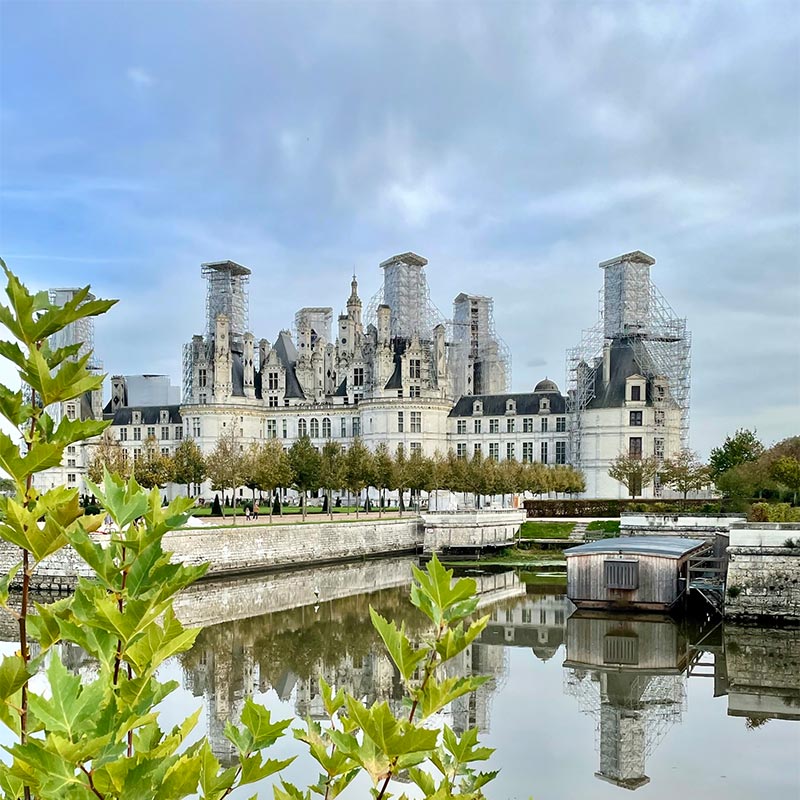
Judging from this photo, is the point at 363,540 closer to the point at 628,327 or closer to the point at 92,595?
the point at 628,327

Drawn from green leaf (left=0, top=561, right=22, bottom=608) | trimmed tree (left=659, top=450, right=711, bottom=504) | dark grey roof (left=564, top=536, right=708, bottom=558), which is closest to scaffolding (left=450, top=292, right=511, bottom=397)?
trimmed tree (left=659, top=450, right=711, bottom=504)

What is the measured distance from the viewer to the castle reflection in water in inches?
577

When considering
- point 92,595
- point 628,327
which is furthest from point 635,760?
point 628,327

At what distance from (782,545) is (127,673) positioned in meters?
23.6

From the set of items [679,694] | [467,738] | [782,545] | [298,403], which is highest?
[298,403]

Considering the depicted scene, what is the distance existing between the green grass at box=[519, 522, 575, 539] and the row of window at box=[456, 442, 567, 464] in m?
18.5

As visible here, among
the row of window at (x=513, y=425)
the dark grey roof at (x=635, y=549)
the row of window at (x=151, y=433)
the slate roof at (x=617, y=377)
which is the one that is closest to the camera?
the dark grey roof at (x=635, y=549)

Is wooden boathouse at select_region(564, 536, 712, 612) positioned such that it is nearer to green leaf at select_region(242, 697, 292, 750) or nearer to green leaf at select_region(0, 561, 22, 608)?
green leaf at select_region(242, 697, 292, 750)

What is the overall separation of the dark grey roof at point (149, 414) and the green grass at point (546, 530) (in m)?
34.3

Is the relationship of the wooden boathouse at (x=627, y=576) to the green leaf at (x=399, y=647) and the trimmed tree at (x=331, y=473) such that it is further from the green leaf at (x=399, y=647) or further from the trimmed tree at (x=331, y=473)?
the green leaf at (x=399, y=647)

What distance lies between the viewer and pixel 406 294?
6762cm

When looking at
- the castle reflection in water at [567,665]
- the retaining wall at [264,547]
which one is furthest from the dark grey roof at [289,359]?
the castle reflection in water at [567,665]

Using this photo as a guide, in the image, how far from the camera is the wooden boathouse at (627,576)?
23.8 meters

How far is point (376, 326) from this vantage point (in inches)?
2670
